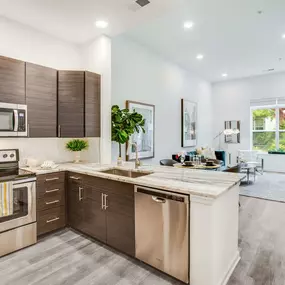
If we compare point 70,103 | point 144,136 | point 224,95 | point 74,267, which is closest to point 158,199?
point 74,267

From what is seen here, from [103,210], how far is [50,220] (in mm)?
932

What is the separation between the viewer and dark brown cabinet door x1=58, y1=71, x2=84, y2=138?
3318 millimetres

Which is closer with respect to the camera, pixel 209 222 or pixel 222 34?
pixel 209 222

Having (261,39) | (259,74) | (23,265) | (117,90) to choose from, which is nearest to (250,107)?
(259,74)

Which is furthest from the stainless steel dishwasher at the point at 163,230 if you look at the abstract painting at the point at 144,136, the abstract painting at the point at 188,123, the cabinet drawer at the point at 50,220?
the abstract painting at the point at 188,123

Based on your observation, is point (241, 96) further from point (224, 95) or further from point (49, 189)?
point (49, 189)

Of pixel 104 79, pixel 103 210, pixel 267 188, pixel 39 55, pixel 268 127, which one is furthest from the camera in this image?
pixel 268 127

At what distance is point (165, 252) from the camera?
6.75 ft

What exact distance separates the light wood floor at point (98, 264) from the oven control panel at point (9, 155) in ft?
4.02

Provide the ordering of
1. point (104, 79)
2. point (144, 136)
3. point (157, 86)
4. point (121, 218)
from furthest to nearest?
point (157, 86) → point (144, 136) → point (104, 79) → point (121, 218)

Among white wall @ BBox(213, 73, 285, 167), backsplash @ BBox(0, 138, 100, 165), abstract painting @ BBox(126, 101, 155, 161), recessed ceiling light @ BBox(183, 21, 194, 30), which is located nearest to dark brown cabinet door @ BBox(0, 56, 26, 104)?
backsplash @ BBox(0, 138, 100, 165)

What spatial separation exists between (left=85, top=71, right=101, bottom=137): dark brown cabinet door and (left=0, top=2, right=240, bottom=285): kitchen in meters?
0.02

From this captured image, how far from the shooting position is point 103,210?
2637 mm

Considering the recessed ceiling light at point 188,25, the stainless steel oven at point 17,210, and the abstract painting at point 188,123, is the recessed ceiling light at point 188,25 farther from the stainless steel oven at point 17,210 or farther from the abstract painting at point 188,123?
the stainless steel oven at point 17,210
